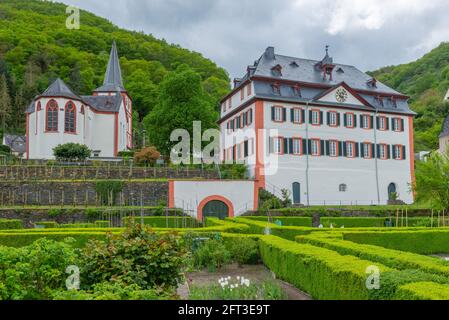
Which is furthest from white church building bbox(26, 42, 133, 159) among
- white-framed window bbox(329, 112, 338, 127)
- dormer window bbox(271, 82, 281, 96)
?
white-framed window bbox(329, 112, 338, 127)

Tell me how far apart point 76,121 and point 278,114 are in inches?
995

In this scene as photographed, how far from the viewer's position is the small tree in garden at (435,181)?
97.9ft

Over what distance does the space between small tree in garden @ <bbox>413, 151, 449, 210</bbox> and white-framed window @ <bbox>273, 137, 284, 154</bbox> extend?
1192 cm

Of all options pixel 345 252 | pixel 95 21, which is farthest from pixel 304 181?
pixel 95 21

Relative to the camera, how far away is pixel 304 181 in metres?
41.3

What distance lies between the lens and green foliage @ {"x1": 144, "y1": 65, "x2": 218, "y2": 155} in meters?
53.3

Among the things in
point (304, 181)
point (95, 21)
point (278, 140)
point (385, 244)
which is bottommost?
point (385, 244)

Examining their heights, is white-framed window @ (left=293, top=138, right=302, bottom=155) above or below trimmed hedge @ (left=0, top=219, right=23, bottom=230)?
above

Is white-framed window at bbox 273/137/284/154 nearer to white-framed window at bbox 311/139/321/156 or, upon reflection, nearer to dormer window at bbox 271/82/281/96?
white-framed window at bbox 311/139/321/156

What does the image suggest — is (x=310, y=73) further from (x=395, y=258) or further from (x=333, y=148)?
(x=395, y=258)

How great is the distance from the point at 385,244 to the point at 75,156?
112 ft

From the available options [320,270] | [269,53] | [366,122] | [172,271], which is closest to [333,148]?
[366,122]

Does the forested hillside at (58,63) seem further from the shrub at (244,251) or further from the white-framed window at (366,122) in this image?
the shrub at (244,251)
